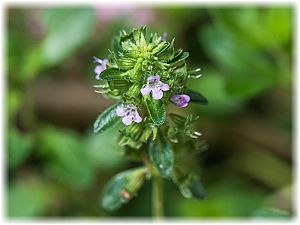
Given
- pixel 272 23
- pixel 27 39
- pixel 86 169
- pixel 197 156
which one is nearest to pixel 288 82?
pixel 272 23

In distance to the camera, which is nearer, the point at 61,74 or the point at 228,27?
the point at 228,27

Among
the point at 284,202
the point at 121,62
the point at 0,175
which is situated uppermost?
the point at 121,62

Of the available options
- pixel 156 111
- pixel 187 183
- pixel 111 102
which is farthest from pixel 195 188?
pixel 111 102

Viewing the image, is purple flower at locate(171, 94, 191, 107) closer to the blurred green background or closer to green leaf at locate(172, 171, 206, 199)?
green leaf at locate(172, 171, 206, 199)

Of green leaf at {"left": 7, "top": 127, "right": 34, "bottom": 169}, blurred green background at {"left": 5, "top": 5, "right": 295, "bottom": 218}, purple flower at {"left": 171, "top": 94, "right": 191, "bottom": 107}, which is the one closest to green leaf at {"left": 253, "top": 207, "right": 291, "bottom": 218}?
purple flower at {"left": 171, "top": 94, "right": 191, "bottom": 107}

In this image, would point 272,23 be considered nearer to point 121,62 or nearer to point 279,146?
point 279,146

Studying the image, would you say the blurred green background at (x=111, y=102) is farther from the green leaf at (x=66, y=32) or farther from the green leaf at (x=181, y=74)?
the green leaf at (x=181, y=74)

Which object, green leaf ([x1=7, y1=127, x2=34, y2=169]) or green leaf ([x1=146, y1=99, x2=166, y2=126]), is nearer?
green leaf ([x1=146, y1=99, x2=166, y2=126])

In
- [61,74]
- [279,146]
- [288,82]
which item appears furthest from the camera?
[61,74]
